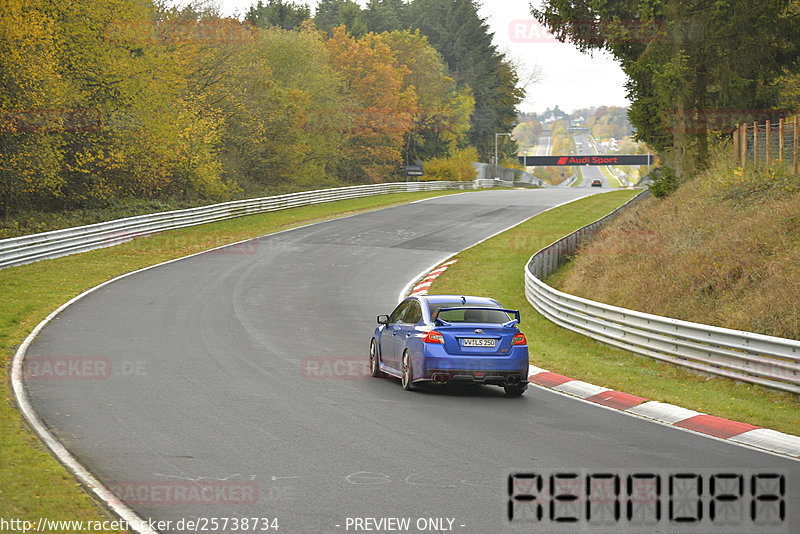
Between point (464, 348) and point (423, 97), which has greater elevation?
point (423, 97)

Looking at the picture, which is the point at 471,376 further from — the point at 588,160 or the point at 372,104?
the point at 588,160

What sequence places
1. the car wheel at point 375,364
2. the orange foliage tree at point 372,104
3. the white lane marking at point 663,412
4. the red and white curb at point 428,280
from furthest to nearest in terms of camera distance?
the orange foliage tree at point 372,104
the red and white curb at point 428,280
the car wheel at point 375,364
the white lane marking at point 663,412

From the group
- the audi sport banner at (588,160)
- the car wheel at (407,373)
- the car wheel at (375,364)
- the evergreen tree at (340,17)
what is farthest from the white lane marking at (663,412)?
the audi sport banner at (588,160)

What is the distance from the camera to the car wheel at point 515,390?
1281 centimetres

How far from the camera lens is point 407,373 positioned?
13.1m

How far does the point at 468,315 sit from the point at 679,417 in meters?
3.49

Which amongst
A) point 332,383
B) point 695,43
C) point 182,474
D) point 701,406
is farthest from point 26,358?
point 695,43

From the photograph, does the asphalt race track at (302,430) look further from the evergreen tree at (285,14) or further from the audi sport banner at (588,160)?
the audi sport banner at (588,160)

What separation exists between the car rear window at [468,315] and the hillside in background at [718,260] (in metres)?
4.88

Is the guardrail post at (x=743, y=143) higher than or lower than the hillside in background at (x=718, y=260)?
higher

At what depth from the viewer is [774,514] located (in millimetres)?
7000

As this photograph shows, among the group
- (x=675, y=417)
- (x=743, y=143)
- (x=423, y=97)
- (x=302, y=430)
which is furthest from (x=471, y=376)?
(x=423, y=97)

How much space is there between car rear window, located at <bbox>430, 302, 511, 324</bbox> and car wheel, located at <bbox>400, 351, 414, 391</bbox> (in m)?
0.77

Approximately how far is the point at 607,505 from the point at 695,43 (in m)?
26.5
